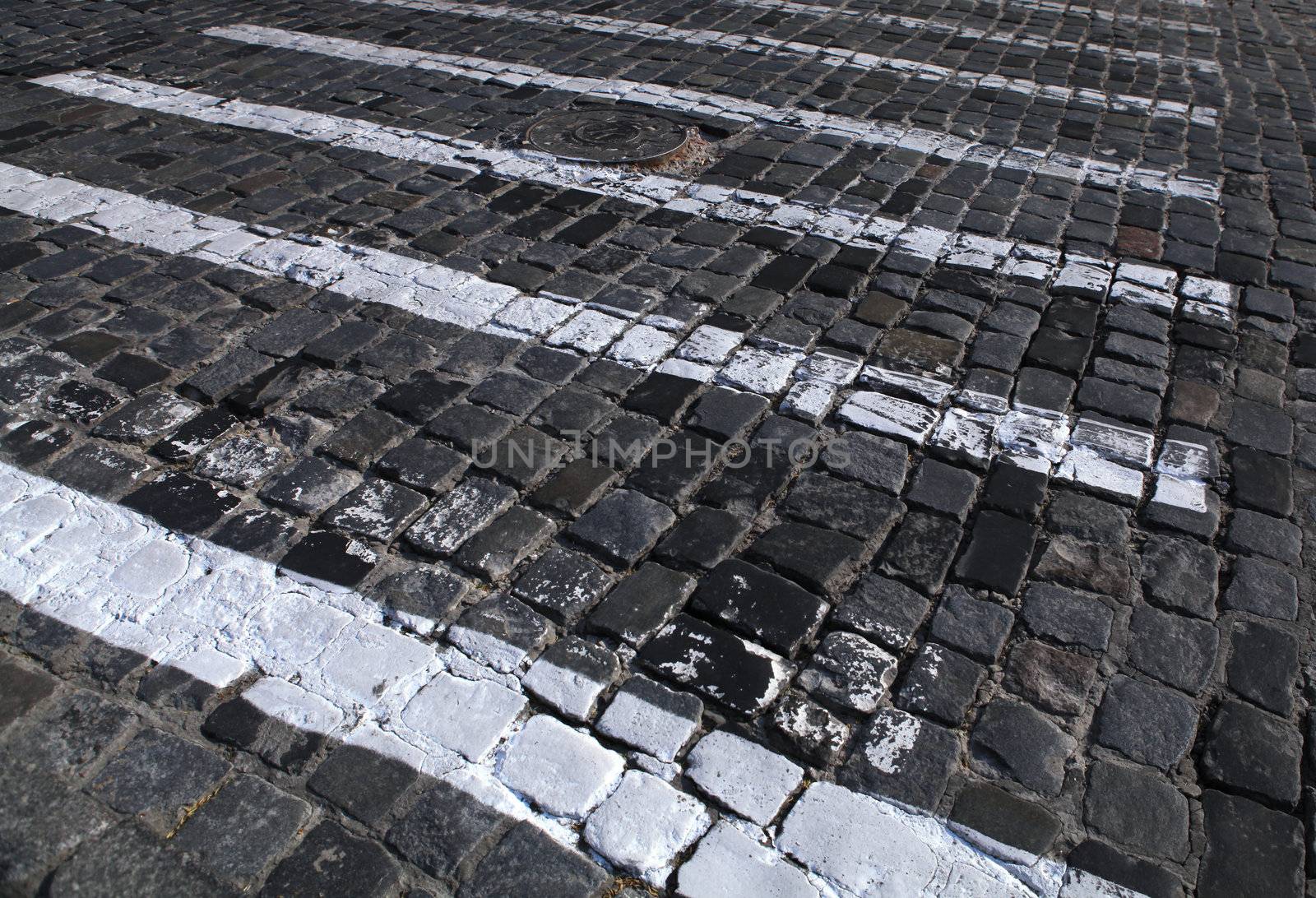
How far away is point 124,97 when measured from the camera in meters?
6.70

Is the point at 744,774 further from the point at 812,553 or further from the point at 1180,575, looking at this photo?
the point at 1180,575

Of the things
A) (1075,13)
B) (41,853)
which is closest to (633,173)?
(41,853)

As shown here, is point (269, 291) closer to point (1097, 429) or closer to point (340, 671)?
point (340, 671)

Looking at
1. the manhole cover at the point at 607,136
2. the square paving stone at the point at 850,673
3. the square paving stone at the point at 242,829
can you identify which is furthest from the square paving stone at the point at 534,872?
the manhole cover at the point at 607,136

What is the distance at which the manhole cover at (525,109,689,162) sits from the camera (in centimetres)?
604

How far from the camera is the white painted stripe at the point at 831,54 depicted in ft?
23.6

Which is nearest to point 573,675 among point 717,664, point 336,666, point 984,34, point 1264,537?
point 717,664

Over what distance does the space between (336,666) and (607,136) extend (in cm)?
444

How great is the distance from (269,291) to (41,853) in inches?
111

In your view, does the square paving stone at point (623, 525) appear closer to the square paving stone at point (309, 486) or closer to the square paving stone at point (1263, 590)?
the square paving stone at point (309, 486)

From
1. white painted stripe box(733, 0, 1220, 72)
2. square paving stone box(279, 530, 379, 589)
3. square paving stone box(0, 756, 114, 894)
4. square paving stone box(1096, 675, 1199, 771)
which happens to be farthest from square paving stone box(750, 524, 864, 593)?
white painted stripe box(733, 0, 1220, 72)

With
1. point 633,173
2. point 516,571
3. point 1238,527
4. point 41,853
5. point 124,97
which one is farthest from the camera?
point 124,97

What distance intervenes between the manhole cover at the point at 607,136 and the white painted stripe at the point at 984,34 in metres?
3.42

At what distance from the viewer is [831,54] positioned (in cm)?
797
